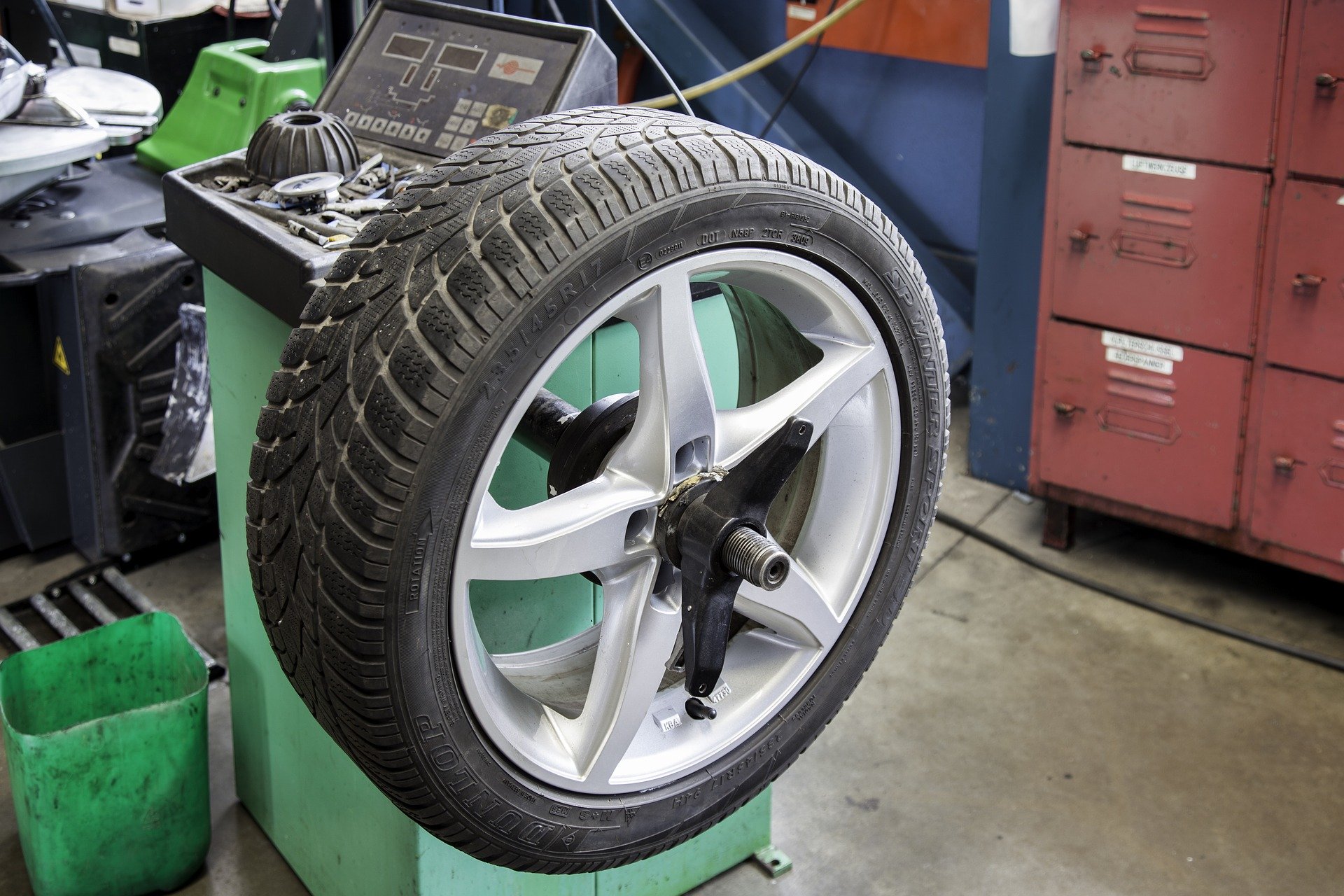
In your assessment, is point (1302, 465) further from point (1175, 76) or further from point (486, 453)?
point (486, 453)

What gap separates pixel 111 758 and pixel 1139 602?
2061 millimetres

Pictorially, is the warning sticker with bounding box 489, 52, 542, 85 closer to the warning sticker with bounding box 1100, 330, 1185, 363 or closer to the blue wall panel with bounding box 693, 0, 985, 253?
the warning sticker with bounding box 1100, 330, 1185, 363

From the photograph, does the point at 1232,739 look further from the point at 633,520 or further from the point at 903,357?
the point at 633,520

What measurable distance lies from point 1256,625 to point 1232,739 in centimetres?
44

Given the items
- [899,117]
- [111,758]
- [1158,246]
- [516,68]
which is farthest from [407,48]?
[899,117]

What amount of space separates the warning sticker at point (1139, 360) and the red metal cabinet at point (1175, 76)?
421 mm

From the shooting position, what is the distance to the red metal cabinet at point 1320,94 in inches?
94.2

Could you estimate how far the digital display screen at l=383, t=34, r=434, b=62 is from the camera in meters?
2.00

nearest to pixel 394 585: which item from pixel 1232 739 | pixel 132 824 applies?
pixel 132 824

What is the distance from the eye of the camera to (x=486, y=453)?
41.6 inches

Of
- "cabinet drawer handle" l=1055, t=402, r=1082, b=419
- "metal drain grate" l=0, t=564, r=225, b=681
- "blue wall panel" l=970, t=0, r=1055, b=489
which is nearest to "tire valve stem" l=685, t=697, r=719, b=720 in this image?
"metal drain grate" l=0, t=564, r=225, b=681

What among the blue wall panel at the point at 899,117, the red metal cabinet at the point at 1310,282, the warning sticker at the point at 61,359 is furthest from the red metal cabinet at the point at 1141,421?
the warning sticker at the point at 61,359

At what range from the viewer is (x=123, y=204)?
9.48ft

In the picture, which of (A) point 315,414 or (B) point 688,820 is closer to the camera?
(A) point 315,414
